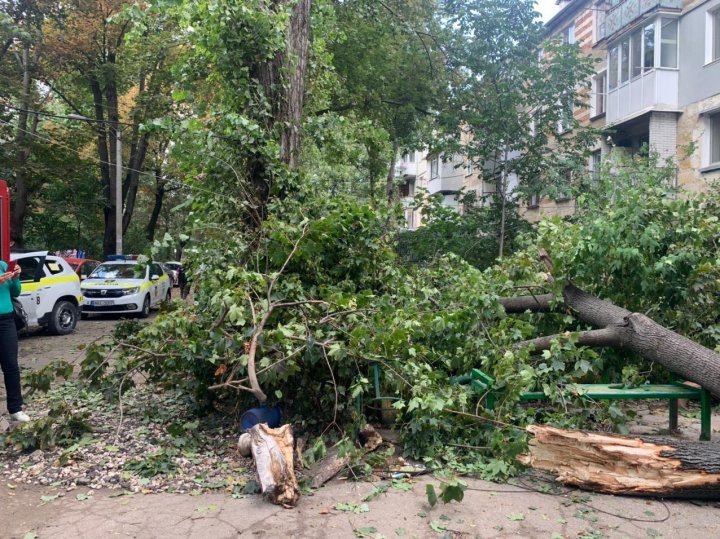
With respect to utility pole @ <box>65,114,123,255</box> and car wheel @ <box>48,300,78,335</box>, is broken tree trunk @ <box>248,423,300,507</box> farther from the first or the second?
utility pole @ <box>65,114,123,255</box>

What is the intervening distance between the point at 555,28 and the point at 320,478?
81.1 feet

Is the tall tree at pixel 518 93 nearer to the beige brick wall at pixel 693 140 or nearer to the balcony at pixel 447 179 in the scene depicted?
the beige brick wall at pixel 693 140

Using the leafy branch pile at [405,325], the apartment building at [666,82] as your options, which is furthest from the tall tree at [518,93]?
the leafy branch pile at [405,325]

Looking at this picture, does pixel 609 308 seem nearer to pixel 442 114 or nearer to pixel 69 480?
pixel 69 480

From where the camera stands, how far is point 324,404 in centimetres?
514

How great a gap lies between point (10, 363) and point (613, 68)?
1945 cm

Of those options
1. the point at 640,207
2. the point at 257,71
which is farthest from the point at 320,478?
the point at 257,71

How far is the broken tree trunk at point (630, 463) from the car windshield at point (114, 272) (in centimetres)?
1398

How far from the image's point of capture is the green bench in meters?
4.99

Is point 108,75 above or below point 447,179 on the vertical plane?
above

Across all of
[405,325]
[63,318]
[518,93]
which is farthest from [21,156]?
[405,325]

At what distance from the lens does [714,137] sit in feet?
55.3

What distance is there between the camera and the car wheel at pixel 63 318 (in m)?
12.3

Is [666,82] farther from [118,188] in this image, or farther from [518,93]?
[118,188]
